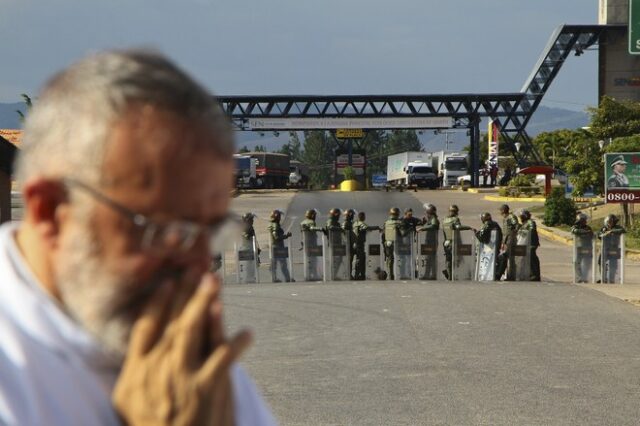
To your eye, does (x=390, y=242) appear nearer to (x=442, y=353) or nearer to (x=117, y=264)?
(x=442, y=353)

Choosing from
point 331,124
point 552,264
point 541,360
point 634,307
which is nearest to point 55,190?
point 541,360

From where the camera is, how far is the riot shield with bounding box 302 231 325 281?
82.1 ft

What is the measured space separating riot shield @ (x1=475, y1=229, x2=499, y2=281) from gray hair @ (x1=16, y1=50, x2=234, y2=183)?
22.9 meters

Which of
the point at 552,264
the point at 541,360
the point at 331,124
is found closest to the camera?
the point at 541,360

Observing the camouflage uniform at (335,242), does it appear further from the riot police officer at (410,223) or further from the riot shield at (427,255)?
the riot shield at (427,255)

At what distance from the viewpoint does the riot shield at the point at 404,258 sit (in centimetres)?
2478

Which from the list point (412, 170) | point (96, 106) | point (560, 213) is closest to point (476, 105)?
point (412, 170)

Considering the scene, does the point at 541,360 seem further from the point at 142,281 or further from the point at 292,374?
the point at 142,281

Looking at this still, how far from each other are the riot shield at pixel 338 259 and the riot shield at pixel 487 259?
2666 mm

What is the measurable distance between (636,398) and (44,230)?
33.3 ft

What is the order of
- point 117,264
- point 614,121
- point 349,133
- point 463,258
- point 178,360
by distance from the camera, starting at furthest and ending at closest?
point 349,133, point 614,121, point 463,258, point 117,264, point 178,360

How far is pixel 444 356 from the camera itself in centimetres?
1324

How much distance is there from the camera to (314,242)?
2502 centimetres

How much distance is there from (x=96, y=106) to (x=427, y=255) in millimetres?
23406
